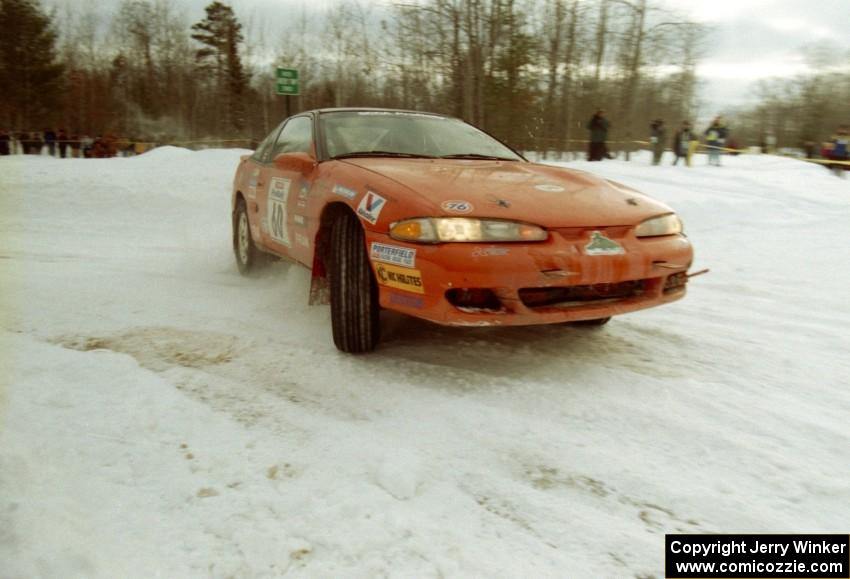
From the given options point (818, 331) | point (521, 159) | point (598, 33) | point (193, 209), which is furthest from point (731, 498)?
point (598, 33)

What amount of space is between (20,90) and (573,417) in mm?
41663

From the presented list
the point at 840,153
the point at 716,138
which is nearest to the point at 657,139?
the point at 716,138

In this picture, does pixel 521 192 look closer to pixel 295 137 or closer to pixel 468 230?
pixel 468 230

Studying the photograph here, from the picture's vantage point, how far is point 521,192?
2.80 meters

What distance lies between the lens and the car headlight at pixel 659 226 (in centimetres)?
283

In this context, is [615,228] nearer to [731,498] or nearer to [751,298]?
[731,498]

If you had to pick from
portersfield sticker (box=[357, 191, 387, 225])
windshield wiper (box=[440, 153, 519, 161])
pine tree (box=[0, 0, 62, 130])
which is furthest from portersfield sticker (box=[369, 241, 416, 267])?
pine tree (box=[0, 0, 62, 130])

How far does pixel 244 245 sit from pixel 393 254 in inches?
113

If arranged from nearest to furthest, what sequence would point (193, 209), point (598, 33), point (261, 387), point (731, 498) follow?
point (731, 498) → point (261, 387) → point (193, 209) → point (598, 33)

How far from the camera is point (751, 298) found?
14.8 ft

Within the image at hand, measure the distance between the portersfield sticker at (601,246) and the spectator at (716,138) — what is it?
16.9 metres

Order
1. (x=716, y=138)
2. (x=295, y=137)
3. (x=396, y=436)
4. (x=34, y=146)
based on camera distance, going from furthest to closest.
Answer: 1. (x=34, y=146)
2. (x=716, y=138)
3. (x=295, y=137)
4. (x=396, y=436)

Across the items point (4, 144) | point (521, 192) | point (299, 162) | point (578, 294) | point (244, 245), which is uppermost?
point (4, 144)

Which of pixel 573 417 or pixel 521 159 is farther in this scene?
pixel 521 159
